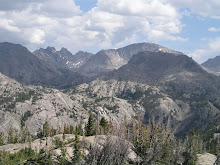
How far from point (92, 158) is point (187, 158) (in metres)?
24.7

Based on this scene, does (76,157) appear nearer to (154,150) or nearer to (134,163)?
(134,163)

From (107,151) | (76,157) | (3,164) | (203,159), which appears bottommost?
(3,164)

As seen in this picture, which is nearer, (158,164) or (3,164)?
(158,164)

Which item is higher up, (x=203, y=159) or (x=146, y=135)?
(x=146, y=135)

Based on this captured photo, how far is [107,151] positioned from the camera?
32.8 meters

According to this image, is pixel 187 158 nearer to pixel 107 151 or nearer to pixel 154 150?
pixel 154 150

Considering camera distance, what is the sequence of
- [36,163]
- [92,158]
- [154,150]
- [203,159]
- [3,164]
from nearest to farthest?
[92,158] → [154,150] → [36,163] → [203,159] → [3,164]

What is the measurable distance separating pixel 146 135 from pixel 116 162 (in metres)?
8.84

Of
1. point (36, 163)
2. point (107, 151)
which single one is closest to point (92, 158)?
point (107, 151)

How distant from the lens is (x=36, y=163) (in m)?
51.1

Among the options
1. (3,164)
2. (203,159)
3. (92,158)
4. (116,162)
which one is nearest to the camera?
(92,158)

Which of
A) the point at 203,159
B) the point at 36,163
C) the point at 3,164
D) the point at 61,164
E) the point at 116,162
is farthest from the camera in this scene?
the point at 3,164

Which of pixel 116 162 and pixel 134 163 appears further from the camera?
pixel 134 163

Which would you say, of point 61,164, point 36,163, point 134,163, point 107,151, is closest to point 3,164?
point 36,163
